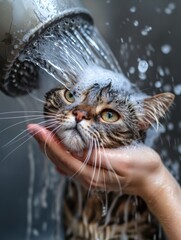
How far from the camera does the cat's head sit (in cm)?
96

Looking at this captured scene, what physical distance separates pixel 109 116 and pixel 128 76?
0.33 meters

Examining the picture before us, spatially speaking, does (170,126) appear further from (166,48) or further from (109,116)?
(109,116)

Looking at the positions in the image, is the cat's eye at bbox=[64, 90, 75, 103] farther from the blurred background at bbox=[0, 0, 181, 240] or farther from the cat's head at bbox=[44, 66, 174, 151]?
the blurred background at bbox=[0, 0, 181, 240]

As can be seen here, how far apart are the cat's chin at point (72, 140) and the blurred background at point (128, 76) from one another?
307 millimetres

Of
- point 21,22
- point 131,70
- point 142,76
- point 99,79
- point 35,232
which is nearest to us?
point 21,22

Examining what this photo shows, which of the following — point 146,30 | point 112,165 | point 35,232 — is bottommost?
point 35,232

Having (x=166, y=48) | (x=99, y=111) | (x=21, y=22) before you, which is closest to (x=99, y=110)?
(x=99, y=111)

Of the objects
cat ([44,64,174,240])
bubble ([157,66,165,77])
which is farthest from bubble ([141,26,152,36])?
cat ([44,64,174,240])

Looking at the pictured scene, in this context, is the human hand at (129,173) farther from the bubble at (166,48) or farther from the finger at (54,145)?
the bubble at (166,48)

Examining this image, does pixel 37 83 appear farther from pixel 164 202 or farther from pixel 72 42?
pixel 164 202

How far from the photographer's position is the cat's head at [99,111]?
957 mm

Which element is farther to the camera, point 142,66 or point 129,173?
point 142,66

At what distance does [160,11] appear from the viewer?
153cm

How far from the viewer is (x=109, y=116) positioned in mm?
979
